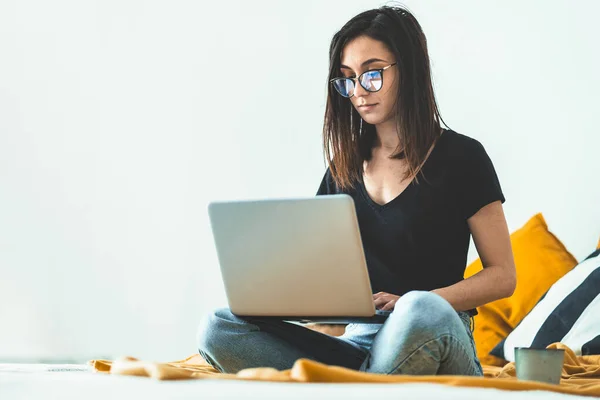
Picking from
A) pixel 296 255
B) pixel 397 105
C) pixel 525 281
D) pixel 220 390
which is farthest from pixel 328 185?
pixel 220 390

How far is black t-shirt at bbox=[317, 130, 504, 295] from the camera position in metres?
1.99

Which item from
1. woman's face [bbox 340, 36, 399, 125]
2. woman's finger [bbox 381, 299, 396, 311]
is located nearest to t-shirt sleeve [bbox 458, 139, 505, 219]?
woman's face [bbox 340, 36, 399, 125]

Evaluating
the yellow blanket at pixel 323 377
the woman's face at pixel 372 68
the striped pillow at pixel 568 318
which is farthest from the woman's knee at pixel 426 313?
the striped pillow at pixel 568 318

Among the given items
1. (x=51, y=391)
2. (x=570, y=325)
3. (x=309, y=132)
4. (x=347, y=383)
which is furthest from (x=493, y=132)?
(x=51, y=391)

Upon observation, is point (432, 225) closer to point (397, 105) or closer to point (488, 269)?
point (488, 269)

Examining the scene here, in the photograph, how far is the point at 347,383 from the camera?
1.21 metres

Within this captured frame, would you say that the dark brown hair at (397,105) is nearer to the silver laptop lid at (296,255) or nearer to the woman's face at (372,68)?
the woman's face at (372,68)

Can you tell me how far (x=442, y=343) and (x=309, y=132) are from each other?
2.07 metres

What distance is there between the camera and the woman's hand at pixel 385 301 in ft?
5.78

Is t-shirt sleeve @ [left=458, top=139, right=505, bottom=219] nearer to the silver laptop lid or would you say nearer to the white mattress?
the silver laptop lid

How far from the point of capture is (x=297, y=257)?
1.63 metres

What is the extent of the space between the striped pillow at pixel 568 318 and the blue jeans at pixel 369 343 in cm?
48

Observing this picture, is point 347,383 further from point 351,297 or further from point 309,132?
point 309,132

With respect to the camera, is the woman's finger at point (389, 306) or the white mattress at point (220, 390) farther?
the woman's finger at point (389, 306)
